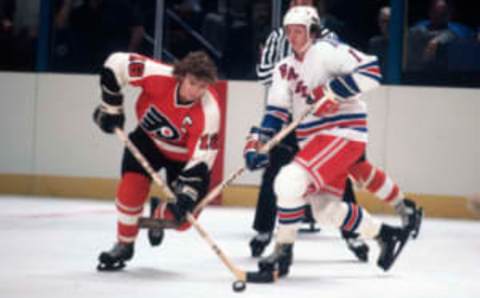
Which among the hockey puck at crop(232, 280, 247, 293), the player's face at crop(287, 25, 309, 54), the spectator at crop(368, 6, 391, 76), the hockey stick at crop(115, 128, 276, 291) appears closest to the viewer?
the hockey puck at crop(232, 280, 247, 293)

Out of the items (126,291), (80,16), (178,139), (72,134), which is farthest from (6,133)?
(126,291)

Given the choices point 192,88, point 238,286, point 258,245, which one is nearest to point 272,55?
point 258,245

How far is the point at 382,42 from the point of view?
8.51 m

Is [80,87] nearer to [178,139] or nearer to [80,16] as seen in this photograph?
[80,16]

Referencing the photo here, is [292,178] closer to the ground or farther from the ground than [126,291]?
farther from the ground

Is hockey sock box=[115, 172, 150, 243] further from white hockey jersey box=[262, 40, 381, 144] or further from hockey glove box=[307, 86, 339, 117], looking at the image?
hockey glove box=[307, 86, 339, 117]

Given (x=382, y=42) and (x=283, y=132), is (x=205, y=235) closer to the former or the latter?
(x=283, y=132)

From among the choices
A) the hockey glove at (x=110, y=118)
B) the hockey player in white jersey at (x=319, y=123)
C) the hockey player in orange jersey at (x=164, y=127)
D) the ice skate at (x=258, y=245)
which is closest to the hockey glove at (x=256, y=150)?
the hockey player in white jersey at (x=319, y=123)

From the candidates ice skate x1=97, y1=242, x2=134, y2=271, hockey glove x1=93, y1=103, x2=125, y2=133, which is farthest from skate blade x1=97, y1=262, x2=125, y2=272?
hockey glove x1=93, y1=103, x2=125, y2=133

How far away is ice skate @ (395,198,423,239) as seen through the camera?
5215 mm

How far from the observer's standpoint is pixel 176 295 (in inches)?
169

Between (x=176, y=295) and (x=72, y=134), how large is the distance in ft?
14.8

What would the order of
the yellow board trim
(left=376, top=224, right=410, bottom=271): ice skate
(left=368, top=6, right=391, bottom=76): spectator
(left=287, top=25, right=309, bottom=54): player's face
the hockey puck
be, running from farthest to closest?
1. (left=368, top=6, right=391, bottom=76): spectator
2. the yellow board trim
3. (left=376, top=224, right=410, bottom=271): ice skate
4. (left=287, top=25, right=309, bottom=54): player's face
5. the hockey puck

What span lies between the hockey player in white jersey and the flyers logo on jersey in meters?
0.32
